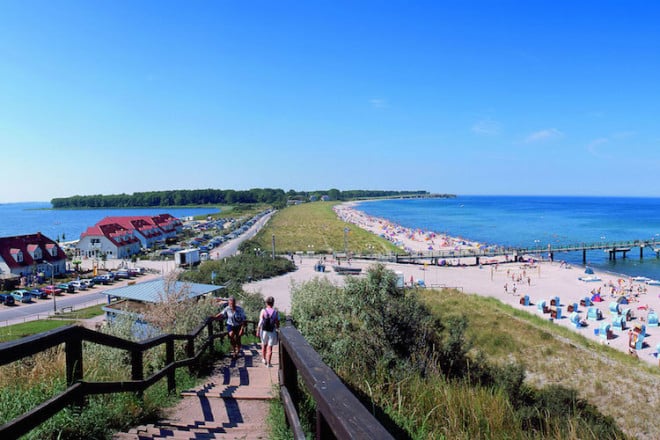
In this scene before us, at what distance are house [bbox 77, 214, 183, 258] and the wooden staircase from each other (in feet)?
180

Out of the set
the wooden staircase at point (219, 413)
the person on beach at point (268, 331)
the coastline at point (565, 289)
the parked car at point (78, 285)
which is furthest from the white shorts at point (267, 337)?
the parked car at point (78, 285)

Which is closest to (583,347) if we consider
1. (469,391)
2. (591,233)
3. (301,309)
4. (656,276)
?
(301,309)

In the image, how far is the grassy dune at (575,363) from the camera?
13.3 m

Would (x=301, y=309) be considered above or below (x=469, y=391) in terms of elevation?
below

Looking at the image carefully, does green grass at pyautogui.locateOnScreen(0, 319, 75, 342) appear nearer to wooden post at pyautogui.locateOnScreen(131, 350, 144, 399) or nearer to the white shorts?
the white shorts

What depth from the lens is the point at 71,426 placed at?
3232mm

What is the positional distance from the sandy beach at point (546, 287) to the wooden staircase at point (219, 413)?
594 inches

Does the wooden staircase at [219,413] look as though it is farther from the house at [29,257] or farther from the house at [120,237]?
the house at [120,237]

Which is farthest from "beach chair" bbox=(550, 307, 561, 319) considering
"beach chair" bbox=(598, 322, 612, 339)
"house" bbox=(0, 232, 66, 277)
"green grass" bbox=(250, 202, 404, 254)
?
"house" bbox=(0, 232, 66, 277)

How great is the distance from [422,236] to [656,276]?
40183mm

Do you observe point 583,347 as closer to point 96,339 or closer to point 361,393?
point 361,393

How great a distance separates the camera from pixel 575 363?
56.7ft

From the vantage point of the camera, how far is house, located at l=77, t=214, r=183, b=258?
179 ft

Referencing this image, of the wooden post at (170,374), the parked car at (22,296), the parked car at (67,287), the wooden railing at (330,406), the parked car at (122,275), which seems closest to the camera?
the wooden railing at (330,406)
